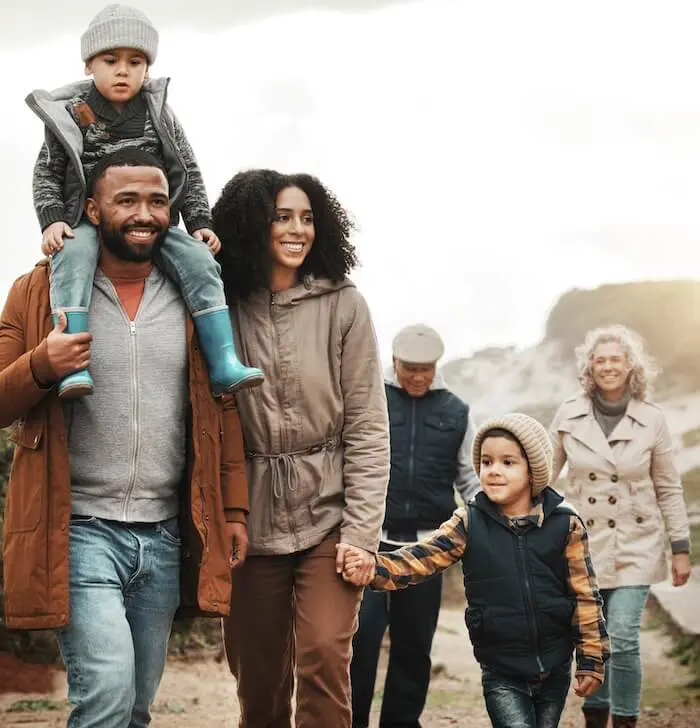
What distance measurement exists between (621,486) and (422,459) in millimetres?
1113

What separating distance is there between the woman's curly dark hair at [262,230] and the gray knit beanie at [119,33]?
1.86 feet

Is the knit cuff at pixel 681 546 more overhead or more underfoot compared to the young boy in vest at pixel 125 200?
more underfoot

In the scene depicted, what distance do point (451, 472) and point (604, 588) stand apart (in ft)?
3.30

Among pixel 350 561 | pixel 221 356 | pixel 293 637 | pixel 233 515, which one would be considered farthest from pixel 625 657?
pixel 221 356

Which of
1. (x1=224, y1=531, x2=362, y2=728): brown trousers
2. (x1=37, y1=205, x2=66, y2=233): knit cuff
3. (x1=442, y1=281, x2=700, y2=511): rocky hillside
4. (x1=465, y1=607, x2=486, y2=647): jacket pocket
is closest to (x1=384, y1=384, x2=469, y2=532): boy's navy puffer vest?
(x1=465, y1=607, x2=486, y2=647): jacket pocket

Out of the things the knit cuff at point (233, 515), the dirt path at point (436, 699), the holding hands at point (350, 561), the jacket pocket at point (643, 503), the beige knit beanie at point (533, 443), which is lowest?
the dirt path at point (436, 699)

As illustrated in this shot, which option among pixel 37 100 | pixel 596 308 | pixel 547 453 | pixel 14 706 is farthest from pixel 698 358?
pixel 37 100

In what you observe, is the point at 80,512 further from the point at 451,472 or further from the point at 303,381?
the point at 451,472

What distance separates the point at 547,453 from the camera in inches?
194

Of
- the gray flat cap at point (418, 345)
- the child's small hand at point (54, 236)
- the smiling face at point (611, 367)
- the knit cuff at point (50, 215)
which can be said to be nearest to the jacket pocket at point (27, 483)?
the child's small hand at point (54, 236)

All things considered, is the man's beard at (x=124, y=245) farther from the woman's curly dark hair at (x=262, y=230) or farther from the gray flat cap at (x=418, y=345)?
the gray flat cap at (x=418, y=345)

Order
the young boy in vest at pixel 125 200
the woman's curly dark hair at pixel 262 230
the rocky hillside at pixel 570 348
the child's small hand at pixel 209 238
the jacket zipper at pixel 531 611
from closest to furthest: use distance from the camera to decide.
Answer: the young boy in vest at pixel 125 200, the child's small hand at pixel 209 238, the woman's curly dark hair at pixel 262 230, the jacket zipper at pixel 531 611, the rocky hillside at pixel 570 348

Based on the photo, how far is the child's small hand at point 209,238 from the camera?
433 centimetres

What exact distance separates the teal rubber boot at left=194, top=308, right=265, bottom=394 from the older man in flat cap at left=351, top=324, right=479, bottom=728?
8.11 ft
